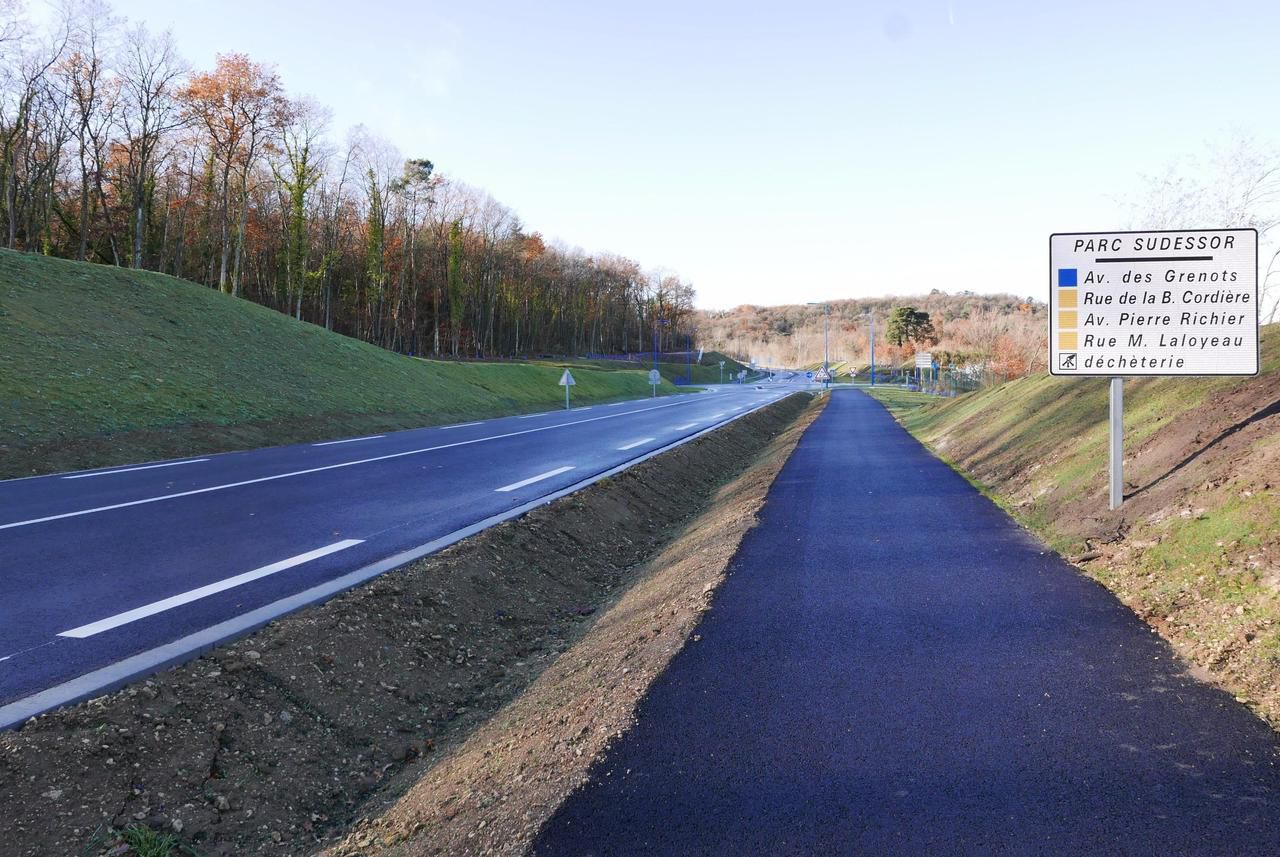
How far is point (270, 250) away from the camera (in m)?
58.5

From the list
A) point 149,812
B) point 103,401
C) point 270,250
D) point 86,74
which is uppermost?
point 86,74

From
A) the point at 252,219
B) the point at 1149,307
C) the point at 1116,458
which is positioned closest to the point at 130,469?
the point at 1116,458

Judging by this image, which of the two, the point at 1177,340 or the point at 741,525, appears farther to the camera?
the point at 741,525

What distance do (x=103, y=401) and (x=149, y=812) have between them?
54.6ft

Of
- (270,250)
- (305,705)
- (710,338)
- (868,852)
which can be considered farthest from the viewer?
(710,338)

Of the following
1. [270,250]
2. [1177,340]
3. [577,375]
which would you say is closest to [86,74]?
[270,250]

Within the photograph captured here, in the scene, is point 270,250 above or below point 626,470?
above

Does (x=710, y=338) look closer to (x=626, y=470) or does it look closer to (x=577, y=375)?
(x=577, y=375)

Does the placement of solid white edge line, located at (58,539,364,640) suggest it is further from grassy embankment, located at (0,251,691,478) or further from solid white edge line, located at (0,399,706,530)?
grassy embankment, located at (0,251,691,478)

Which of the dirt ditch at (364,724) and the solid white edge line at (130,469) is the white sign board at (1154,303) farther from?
the solid white edge line at (130,469)

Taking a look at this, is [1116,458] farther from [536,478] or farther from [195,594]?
[195,594]

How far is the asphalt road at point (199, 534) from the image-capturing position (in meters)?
4.79

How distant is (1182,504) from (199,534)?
373 inches

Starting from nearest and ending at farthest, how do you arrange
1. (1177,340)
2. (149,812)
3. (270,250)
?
(149,812), (1177,340), (270,250)
